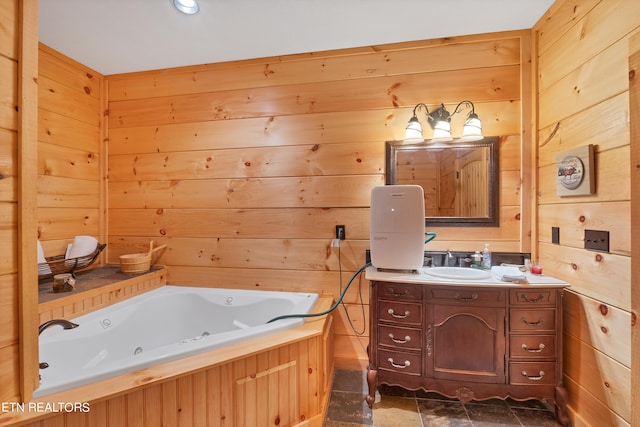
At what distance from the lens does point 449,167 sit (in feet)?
6.03

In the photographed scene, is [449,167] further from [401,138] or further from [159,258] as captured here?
[159,258]

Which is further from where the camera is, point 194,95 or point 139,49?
point 194,95

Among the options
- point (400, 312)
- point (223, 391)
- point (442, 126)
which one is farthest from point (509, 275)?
point (223, 391)

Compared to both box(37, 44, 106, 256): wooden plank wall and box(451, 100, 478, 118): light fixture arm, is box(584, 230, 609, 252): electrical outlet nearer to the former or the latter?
box(451, 100, 478, 118): light fixture arm

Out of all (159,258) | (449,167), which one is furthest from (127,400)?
(449,167)

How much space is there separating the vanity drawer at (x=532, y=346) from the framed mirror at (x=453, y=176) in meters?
0.73

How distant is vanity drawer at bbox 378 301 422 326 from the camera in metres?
1.45

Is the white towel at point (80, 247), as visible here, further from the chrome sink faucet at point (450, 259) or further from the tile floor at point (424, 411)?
the chrome sink faucet at point (450, 259)

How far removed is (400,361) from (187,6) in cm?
245

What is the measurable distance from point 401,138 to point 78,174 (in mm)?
2614

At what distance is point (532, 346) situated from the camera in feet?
4.46

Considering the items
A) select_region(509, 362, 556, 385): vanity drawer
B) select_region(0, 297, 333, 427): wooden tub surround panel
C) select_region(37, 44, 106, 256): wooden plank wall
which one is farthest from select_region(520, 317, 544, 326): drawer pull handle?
select_region(37, 44, 106, 256): wooden plank wall

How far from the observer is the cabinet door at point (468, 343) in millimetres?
1374

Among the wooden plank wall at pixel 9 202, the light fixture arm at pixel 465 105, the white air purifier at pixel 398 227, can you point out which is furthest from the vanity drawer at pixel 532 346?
the wooden plank wall at pixel 9 202
